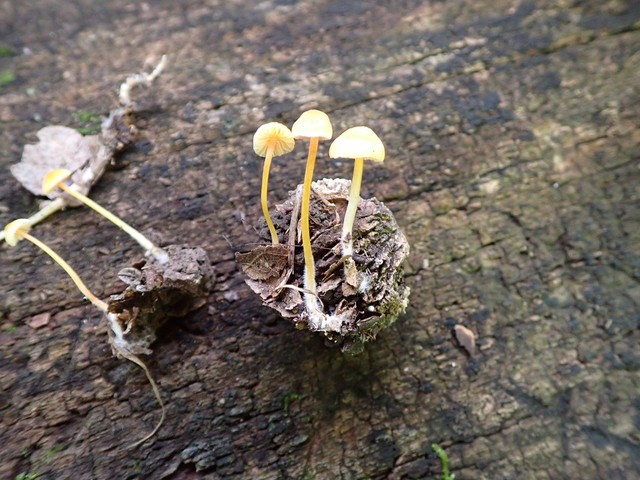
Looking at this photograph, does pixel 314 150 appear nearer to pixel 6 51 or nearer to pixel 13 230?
pixel 13 230

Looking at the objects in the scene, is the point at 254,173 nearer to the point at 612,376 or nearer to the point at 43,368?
the point at 43,368

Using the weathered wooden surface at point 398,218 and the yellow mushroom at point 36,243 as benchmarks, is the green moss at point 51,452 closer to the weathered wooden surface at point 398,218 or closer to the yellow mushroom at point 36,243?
the weathered wooden surface at point 398,218

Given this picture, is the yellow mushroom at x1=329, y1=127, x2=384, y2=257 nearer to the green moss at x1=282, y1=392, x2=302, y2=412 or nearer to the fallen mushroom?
the fallen mushroom

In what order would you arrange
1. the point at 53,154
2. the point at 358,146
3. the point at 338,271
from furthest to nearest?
1. the point at 53,154
2. the point at 338,271
3. the point at 358,146

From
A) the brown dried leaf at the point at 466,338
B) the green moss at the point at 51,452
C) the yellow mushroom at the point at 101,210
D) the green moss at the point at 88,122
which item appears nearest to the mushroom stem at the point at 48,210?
the yellow mushroom at the point at 101,210

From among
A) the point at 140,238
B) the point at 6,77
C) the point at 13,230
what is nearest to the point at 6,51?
the point at 6,77

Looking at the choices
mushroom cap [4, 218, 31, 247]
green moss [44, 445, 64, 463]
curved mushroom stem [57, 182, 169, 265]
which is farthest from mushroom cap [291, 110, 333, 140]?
green moss [44, 445, 64, 463]

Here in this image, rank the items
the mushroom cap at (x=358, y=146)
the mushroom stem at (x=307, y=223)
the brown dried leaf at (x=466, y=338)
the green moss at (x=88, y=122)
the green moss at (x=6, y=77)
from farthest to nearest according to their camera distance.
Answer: the green moss at (x=6, y=77), the green moss at (x=88, y=122), the brown dried leaf at (x=466, y=338), the mushroom stem at (x=307, y=223), the mushroom cap at (x=358, y=146)
